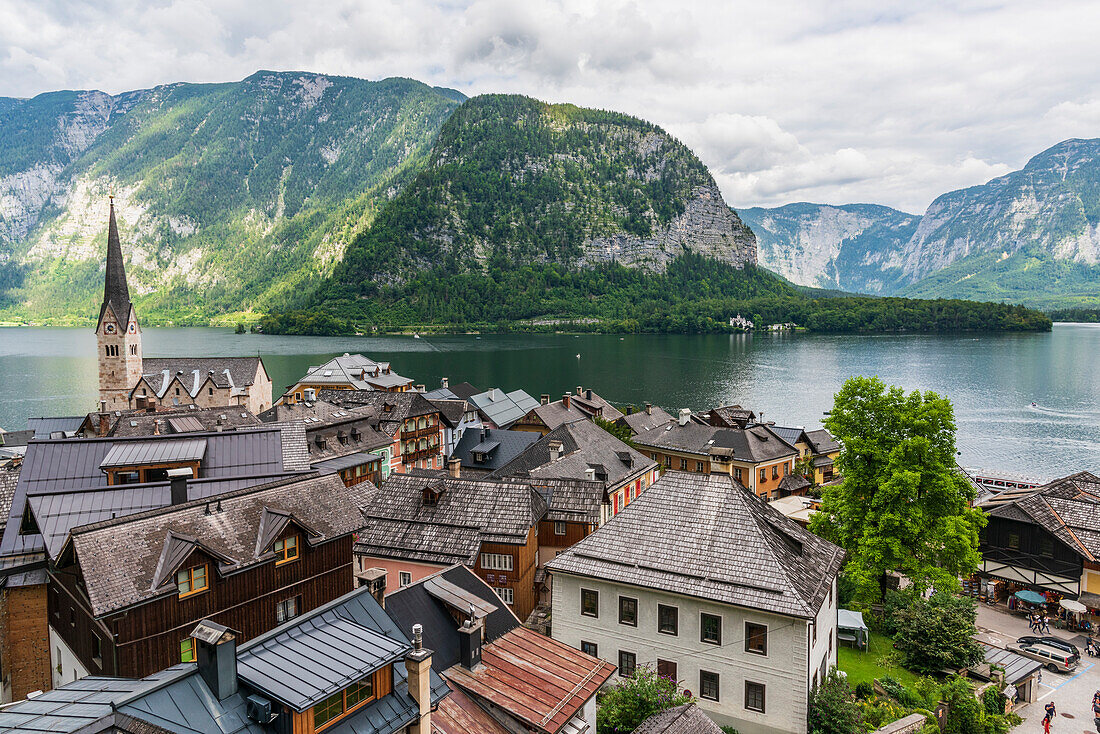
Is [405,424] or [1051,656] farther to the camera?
[405,424]

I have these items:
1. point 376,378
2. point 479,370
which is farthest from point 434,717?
point 479,370

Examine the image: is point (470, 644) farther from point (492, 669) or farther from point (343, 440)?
point (343, 440)

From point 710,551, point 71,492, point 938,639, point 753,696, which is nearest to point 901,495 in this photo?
point 938,639

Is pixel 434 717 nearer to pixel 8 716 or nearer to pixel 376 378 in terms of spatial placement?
pixel 8 716

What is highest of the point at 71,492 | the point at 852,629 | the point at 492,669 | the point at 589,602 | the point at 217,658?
the point at 71,492

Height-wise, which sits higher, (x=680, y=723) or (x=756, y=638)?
(x=680, y=723)

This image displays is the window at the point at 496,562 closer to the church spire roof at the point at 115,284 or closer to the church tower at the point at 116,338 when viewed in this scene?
the church tower at the point at 116,338
